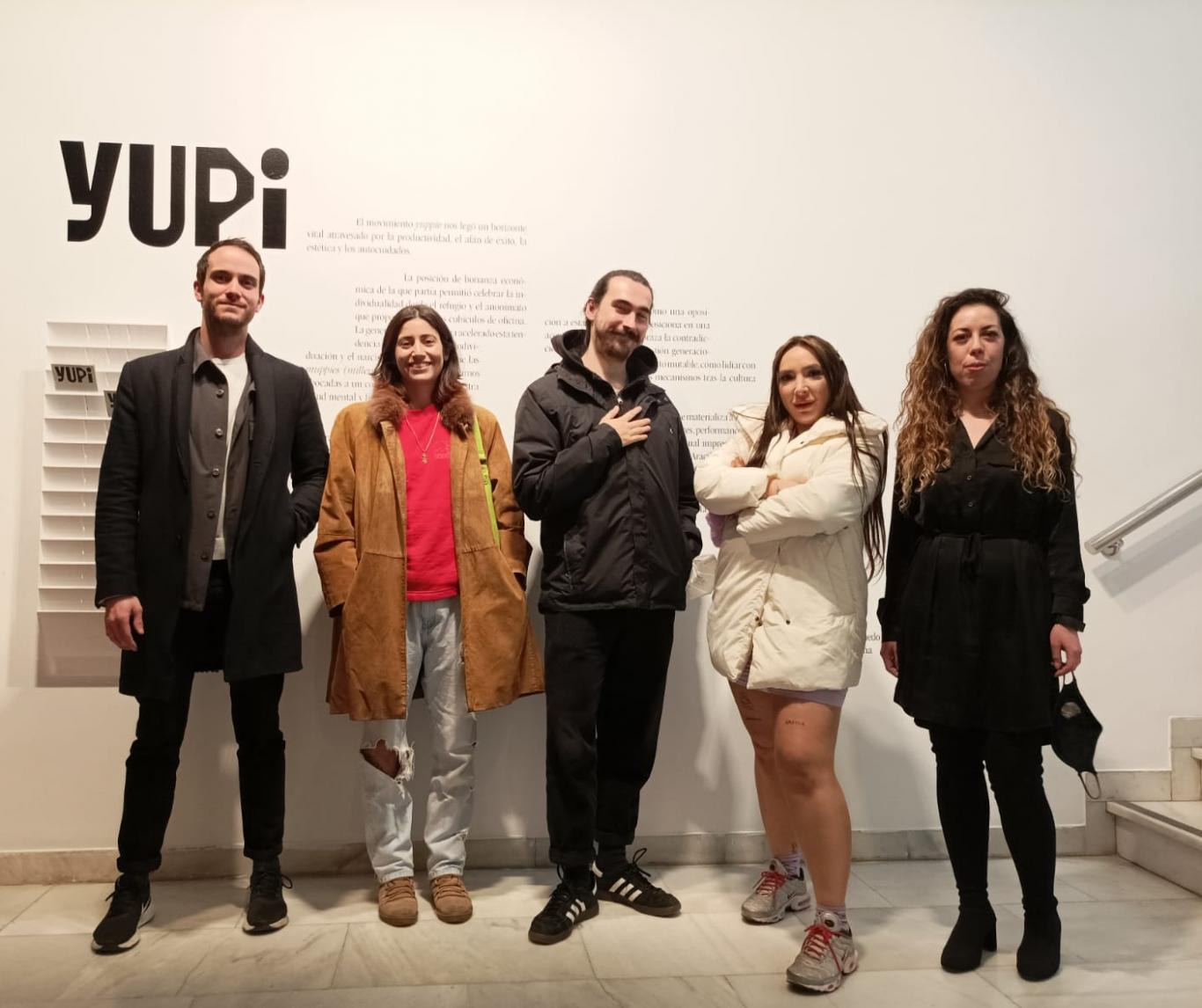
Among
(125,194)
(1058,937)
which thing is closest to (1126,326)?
(1058,937)

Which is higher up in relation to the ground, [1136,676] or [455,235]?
[455,235]

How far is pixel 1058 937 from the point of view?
227cm

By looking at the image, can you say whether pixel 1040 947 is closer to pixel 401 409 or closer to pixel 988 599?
pixel 988 599

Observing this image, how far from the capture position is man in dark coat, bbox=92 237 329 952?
7.89ft

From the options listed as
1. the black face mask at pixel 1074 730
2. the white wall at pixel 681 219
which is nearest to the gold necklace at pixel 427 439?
the white wall at pixel 681 219

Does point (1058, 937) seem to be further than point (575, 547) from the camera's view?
No

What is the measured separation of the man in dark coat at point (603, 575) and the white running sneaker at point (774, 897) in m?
0.21

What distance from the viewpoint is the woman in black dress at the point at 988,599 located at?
7.22 feet

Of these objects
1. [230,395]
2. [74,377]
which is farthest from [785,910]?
[74,377]

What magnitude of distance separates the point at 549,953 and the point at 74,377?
2.17 meters

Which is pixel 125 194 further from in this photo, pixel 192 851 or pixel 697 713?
pixel 697 713

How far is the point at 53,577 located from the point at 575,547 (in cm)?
164

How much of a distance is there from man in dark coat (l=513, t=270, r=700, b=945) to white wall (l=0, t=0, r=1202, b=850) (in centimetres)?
45

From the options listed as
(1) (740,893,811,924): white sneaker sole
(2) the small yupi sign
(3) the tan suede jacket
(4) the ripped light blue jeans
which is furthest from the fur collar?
(1) (740,893,811,924): white sneaker sole
